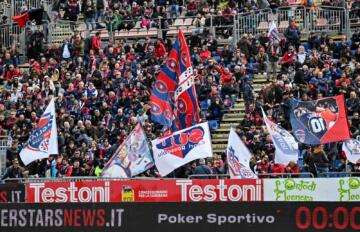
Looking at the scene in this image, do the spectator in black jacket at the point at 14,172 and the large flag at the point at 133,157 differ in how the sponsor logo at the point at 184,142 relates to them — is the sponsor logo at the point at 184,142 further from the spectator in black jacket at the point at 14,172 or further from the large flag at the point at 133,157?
the spectator in black jacket at the point at 14,172

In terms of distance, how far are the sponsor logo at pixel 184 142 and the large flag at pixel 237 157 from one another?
0.88 meters

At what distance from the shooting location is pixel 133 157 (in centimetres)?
3089

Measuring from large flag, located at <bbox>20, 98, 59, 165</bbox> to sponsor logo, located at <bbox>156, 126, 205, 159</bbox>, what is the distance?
4137 millimetres

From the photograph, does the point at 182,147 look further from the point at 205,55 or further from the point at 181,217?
the point at 205,55

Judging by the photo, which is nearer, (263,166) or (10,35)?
(263,166)

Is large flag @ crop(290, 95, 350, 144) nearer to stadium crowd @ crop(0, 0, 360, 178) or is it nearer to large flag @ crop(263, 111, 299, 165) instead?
large flag @ crop(263, 111, 299, 165)

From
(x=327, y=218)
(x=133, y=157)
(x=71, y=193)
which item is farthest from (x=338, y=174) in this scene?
(x=327, y=218)

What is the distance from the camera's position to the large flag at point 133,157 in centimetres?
3083

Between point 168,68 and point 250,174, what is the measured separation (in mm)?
3584

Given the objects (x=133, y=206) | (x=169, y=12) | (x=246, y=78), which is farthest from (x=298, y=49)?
(x=133, y=206)

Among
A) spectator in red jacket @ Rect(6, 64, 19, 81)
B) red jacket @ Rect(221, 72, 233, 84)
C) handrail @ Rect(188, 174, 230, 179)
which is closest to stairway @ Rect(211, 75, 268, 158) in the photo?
red jacket @ Rect(221, 72, 233, 84)

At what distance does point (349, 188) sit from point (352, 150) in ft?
9.20

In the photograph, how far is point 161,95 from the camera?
103ft

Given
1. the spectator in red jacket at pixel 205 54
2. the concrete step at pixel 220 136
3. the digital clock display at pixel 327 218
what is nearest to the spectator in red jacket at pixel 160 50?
the spectator in red jacket at pixel 205 54
